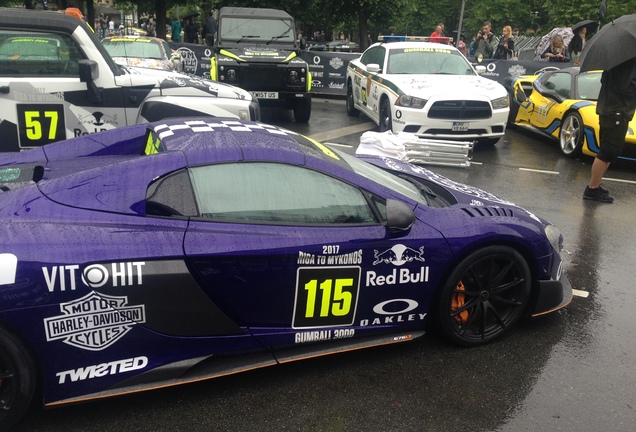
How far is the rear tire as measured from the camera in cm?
1235

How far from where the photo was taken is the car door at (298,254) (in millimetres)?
3391

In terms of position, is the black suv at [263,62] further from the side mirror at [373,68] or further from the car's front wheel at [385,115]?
the car's front wheel at [385,115]

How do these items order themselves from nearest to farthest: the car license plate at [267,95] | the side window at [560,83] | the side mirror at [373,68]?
the side window at [560,83] < the side mirror at [373,68] < the car license plate at [267,95]

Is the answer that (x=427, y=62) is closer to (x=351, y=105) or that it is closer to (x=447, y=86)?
(x=447, y=86)

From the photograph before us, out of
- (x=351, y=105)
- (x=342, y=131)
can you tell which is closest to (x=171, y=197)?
(x=342, y=131)

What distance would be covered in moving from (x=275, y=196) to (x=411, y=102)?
680cm

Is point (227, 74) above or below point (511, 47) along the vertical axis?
below

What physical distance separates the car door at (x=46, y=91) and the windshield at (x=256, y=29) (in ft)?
22.1

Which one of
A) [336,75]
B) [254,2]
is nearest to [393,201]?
[336,75]

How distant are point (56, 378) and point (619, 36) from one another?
6847mm

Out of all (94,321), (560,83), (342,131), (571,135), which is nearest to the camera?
(94,321)

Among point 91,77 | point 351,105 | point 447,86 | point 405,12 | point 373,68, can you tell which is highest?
point 405,12

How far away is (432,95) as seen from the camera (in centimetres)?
995

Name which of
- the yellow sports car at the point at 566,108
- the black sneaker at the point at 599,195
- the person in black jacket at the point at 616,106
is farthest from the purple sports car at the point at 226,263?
the yellow sports car at the point at 566,108
